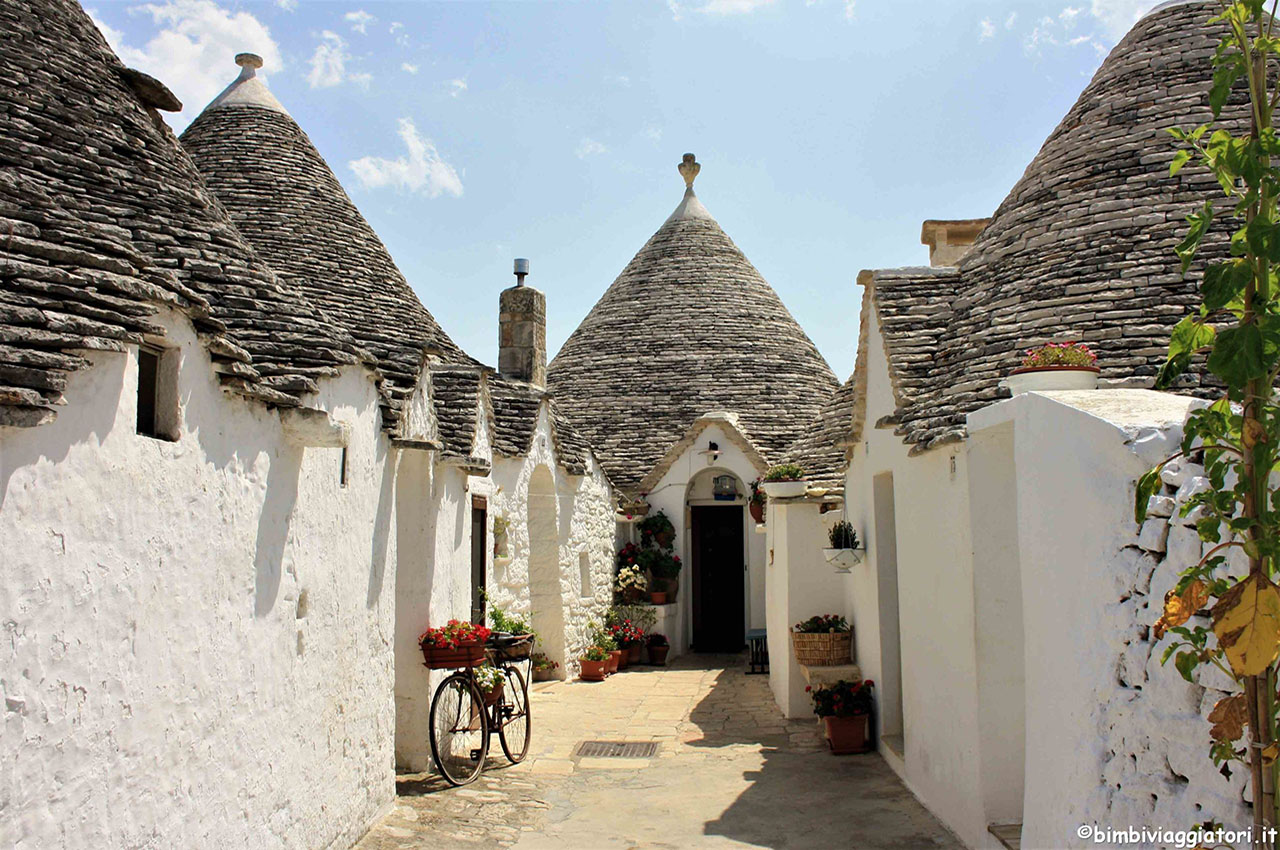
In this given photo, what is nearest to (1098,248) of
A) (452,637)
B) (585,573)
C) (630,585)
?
(452,637)

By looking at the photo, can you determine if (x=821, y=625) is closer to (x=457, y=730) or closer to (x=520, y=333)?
(x=457, y=730)

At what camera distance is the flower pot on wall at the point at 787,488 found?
1118 cm

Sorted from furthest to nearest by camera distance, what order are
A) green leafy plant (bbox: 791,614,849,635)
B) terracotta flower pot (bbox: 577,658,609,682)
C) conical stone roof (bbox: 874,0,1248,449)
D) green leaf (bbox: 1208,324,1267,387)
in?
terracotta flower pot (bbox: 577,658,609,682) < green leafy plant (bbox: 791,614,849,635) < conical stone roof (bbox: 874,0,1248,449) < green leaf (bbox: 1208,324,1267,387)

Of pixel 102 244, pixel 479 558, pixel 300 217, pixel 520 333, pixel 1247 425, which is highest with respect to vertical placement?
pixel 300 217

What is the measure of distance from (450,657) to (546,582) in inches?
229

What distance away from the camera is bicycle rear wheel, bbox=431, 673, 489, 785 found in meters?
8.12

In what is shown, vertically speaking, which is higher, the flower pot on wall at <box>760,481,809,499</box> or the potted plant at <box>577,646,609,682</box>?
the flower pot on wall at <box>760,481,809,499</box>

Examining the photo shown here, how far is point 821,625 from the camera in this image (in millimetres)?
10555

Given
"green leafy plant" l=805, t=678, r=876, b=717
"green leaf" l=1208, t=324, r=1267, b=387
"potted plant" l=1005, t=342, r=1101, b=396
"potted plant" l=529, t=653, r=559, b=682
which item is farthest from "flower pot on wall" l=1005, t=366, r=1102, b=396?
"potted plant" l=529, t=653, r=559, b=682

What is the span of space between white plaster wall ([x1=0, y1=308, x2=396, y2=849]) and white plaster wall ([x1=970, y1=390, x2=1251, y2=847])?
3.65 meters

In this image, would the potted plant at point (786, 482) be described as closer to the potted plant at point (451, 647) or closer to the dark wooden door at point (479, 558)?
the dark wooden door at point (479, 558)

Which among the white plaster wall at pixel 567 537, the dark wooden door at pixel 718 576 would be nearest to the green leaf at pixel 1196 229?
the white plaster wall at pixel 567 537

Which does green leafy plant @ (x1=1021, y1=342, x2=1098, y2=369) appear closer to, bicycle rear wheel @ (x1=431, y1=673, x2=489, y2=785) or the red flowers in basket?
the red flowers in basket

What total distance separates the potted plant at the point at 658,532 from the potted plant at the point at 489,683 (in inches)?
348
